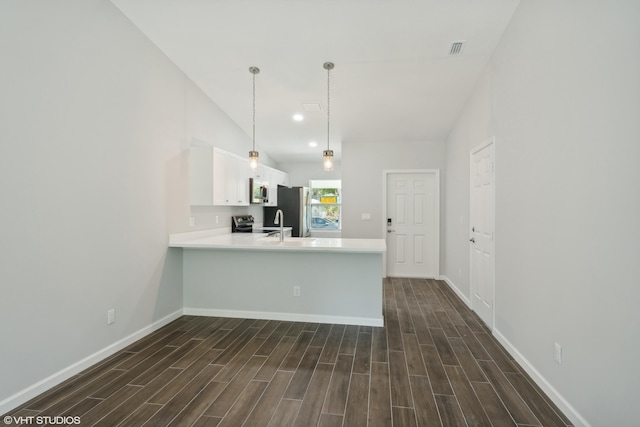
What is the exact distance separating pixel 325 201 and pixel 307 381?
18.7 ft

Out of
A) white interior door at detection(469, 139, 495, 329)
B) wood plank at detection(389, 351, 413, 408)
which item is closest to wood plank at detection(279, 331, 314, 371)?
wood plank at detection(389, 351, 413, 408)

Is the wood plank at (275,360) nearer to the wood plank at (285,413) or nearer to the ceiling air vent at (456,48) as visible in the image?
the wood plank at (285,413)

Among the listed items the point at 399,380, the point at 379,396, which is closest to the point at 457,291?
the point at 399,380

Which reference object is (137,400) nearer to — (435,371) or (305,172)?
(435,371)

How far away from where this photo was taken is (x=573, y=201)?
1909 millimetres

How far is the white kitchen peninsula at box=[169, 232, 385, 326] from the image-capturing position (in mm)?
3455

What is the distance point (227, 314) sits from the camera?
12.3ft

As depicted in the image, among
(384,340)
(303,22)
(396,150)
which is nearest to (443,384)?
(384,340)

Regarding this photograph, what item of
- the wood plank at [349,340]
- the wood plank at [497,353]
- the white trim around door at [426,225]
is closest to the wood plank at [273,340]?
the wood plank at [349,340]

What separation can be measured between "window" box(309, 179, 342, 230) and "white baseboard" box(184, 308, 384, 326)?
4192 mm

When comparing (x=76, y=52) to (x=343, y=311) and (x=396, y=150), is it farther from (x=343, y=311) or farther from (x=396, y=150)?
(x=396, y=150)

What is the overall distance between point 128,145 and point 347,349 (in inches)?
109

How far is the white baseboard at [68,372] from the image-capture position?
6.65 ft

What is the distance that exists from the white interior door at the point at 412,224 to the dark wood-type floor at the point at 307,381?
7.68 feet
